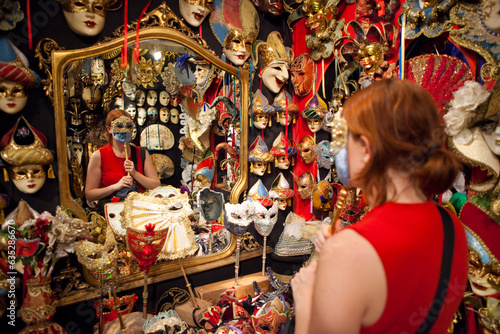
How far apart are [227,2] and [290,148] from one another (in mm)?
1361

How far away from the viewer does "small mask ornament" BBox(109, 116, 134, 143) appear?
199 centimetres

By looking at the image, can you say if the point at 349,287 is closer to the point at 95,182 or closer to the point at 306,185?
the point at 95,182

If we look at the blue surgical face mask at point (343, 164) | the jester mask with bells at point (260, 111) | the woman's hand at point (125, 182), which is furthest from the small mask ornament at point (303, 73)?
the blue surgical face mask at point (343, 164)

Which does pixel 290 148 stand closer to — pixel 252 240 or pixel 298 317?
pixel 252 240

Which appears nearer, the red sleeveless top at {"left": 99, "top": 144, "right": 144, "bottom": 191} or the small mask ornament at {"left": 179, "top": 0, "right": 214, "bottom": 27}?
the red sleeveless top at {"left": 99, "top": 144, "right": 144, "bottom": 191}

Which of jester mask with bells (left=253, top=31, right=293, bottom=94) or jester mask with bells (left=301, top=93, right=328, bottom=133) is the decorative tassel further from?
jester mask with bells (left=301, top=93, right=328, bottom=133)

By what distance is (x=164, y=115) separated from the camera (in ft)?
7.50

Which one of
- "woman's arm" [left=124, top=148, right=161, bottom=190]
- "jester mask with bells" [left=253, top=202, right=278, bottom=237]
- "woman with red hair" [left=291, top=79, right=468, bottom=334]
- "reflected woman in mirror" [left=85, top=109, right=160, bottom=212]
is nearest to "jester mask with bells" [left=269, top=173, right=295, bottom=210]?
"jester mask with bells" [left=253, top=202, right=278, bottom=237]

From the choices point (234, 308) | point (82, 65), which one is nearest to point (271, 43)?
point (82, 65)

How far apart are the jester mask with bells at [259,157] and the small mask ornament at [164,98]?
884 mm

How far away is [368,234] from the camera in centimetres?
72

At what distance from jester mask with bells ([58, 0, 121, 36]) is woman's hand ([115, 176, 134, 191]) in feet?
3.08

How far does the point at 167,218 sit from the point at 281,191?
1142 mm

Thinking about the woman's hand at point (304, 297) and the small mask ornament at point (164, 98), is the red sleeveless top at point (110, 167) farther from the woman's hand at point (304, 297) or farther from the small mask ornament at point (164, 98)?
the woman's hand at point (304, 297)
